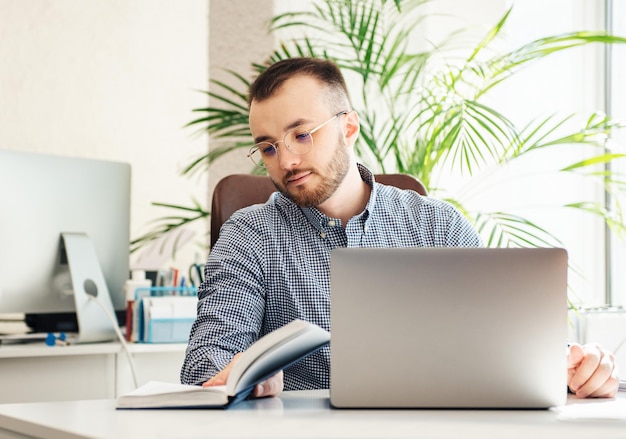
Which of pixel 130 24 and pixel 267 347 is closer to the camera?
pixel 267 347

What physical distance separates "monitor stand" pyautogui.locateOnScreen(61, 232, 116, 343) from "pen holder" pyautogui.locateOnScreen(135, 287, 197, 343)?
0.28ft

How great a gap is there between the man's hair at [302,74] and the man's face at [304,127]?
0.05ft

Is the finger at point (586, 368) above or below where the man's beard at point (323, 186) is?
below

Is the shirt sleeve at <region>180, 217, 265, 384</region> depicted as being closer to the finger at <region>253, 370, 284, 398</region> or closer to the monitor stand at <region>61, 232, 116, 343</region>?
the finger at <region>253, 370, 284, 398</region>

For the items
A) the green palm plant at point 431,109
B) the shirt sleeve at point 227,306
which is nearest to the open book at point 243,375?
the shirt sleeve at point 227,306

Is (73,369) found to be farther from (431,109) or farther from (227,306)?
(431,109)

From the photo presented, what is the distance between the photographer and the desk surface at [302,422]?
34.7 inches

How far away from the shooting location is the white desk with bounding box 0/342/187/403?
2070mm

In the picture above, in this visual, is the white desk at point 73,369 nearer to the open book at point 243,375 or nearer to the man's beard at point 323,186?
the man's beard at point 323,186

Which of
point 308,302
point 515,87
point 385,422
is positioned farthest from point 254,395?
point 515,87

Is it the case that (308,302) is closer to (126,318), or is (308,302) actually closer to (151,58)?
(126,318)

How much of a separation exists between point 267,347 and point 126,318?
1.41 m

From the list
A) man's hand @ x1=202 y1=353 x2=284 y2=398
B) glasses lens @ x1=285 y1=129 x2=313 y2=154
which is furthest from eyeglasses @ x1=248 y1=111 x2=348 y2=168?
man's hand @ x1=202 y1=353 x2=284 y2=398

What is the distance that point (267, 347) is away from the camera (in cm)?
105
